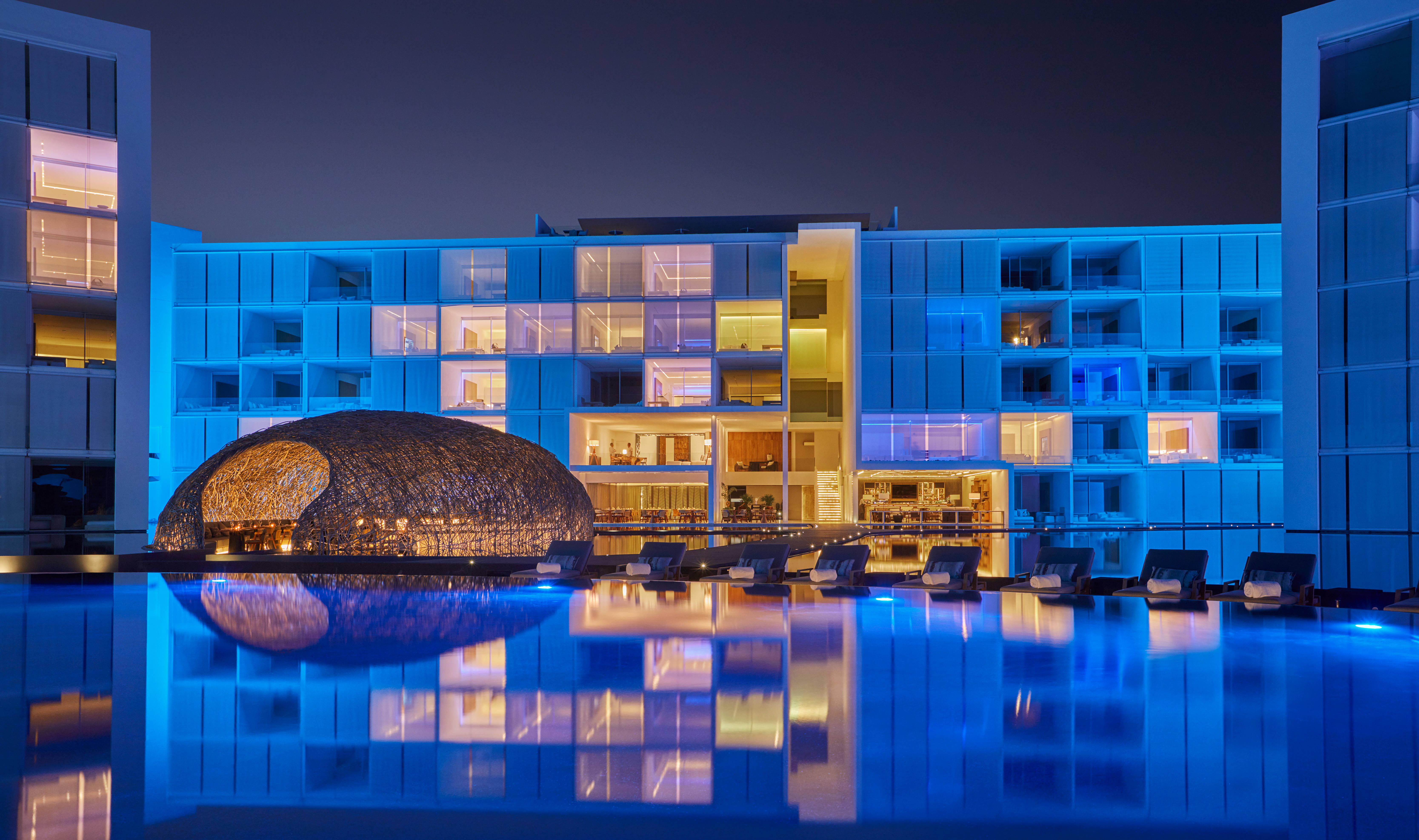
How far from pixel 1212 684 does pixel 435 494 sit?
1231cm

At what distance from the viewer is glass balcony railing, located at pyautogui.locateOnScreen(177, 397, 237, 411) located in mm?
36406

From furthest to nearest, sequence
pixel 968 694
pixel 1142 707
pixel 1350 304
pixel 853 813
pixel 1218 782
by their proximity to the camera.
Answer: pixel 1350 304 → pixel 968 694 → pixel 1142 707 → pixel 1218 782 → pixel 853 813

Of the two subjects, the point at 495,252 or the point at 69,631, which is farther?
the point at 495,252

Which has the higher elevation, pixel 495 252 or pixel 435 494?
pixel 495 252

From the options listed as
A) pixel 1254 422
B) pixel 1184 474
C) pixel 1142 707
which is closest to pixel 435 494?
pixel 1142 707

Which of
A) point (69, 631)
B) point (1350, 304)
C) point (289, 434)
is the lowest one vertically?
point (69, 631)

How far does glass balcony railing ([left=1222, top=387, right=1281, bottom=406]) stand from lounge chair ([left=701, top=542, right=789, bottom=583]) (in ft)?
92.1

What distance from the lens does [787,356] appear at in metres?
35.6

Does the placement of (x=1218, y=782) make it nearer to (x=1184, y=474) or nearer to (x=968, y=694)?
(x=968, y=694)

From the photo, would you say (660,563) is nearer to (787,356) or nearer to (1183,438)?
(787,356)

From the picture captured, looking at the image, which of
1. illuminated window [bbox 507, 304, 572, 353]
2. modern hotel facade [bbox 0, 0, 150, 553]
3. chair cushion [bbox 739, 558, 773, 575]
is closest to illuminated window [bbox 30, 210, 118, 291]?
modern hotel facade [bbox 0, 0, 150, 553]

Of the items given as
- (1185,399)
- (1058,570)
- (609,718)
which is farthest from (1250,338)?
(609,718)

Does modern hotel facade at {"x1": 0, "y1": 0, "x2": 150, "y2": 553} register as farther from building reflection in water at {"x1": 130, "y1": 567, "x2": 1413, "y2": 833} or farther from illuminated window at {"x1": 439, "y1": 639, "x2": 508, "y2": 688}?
illuminated window at {"x1": 439, "y1": 639, "x2": 508, "y2": 688}

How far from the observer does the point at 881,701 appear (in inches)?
220
